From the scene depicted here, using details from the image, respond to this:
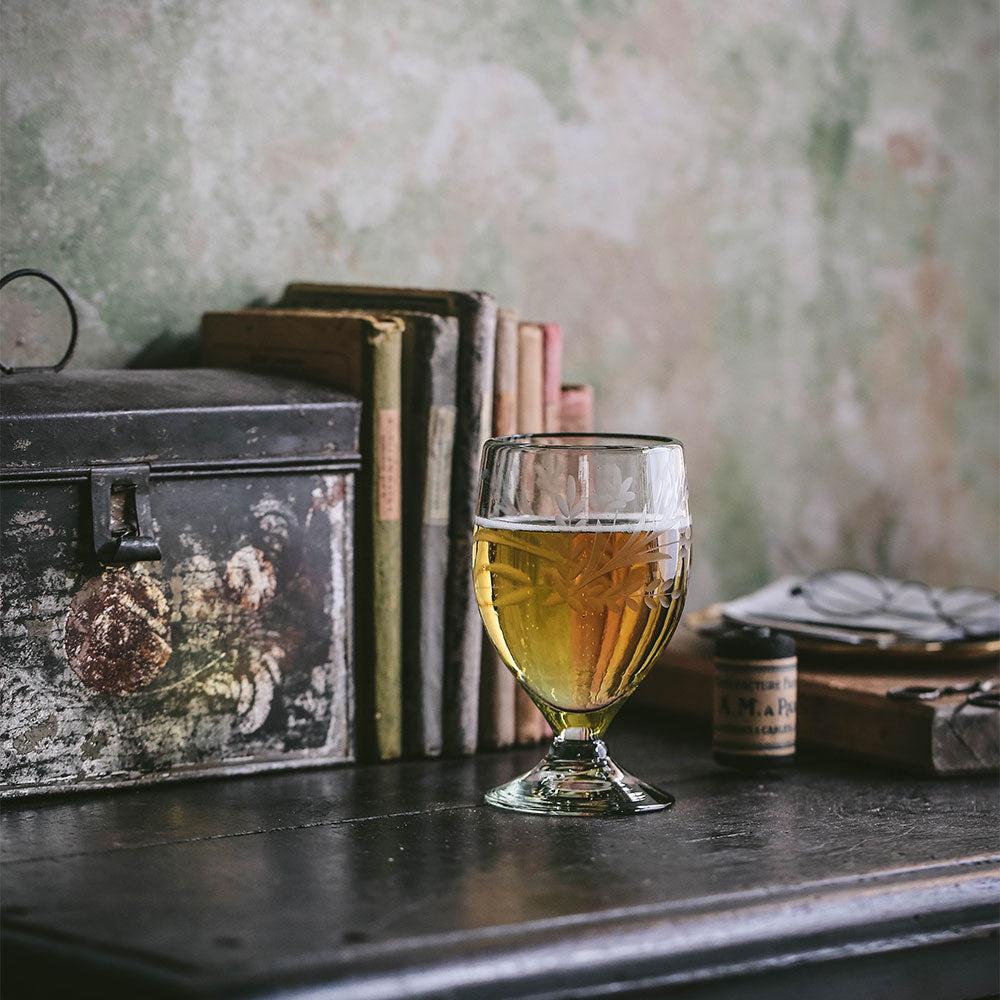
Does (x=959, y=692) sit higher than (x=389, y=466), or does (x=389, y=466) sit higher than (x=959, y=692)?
(x=389, y=466)

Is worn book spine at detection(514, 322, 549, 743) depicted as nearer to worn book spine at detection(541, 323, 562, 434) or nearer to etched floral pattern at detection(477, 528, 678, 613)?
worn book spine at detection(541, 323, 562, 434)

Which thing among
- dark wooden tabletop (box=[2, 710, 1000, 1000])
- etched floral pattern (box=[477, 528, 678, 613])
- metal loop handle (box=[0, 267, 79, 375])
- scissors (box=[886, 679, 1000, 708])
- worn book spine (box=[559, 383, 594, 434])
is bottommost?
dark wooden tabletop (box=[2, 710, 1000, 1000])

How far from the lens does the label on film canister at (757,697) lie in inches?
43.2

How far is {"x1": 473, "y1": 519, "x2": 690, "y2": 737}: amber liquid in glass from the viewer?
95 centimetres

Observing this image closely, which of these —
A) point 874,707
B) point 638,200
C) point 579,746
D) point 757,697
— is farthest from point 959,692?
point 638,200

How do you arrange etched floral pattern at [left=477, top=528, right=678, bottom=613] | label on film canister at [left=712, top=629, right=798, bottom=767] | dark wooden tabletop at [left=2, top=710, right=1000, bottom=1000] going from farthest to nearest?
label on film canister at [left=712, top=629, right=798, bottom=767], etched floral pattern at [left=477, top=528, right=678, bottom=613], dark wooden tabletop at [left=2, top=710, right=1000, bottom=1000]

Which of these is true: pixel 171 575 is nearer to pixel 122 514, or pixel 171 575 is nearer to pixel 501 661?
pixel 122 514

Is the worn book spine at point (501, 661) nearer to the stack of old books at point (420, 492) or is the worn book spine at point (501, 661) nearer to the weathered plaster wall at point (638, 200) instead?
the stack of old books at point (420, 492)

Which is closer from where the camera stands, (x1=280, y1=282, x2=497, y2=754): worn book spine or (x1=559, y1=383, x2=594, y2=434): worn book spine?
(x1=280, y1=282, x2=497, y2=754): worn book spine

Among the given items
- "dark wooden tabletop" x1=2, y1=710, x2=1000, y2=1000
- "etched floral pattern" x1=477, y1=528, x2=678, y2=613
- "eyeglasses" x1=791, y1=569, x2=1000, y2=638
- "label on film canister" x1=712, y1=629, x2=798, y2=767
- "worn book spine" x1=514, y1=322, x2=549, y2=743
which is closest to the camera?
"dark wooden tabletop" x1=2, y1=710, x2=1000, y2=1000

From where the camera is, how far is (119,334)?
1.31 m

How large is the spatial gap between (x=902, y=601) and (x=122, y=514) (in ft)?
2.81

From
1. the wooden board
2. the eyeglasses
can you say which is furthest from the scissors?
the eyeglasses

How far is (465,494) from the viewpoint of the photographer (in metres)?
1.18
